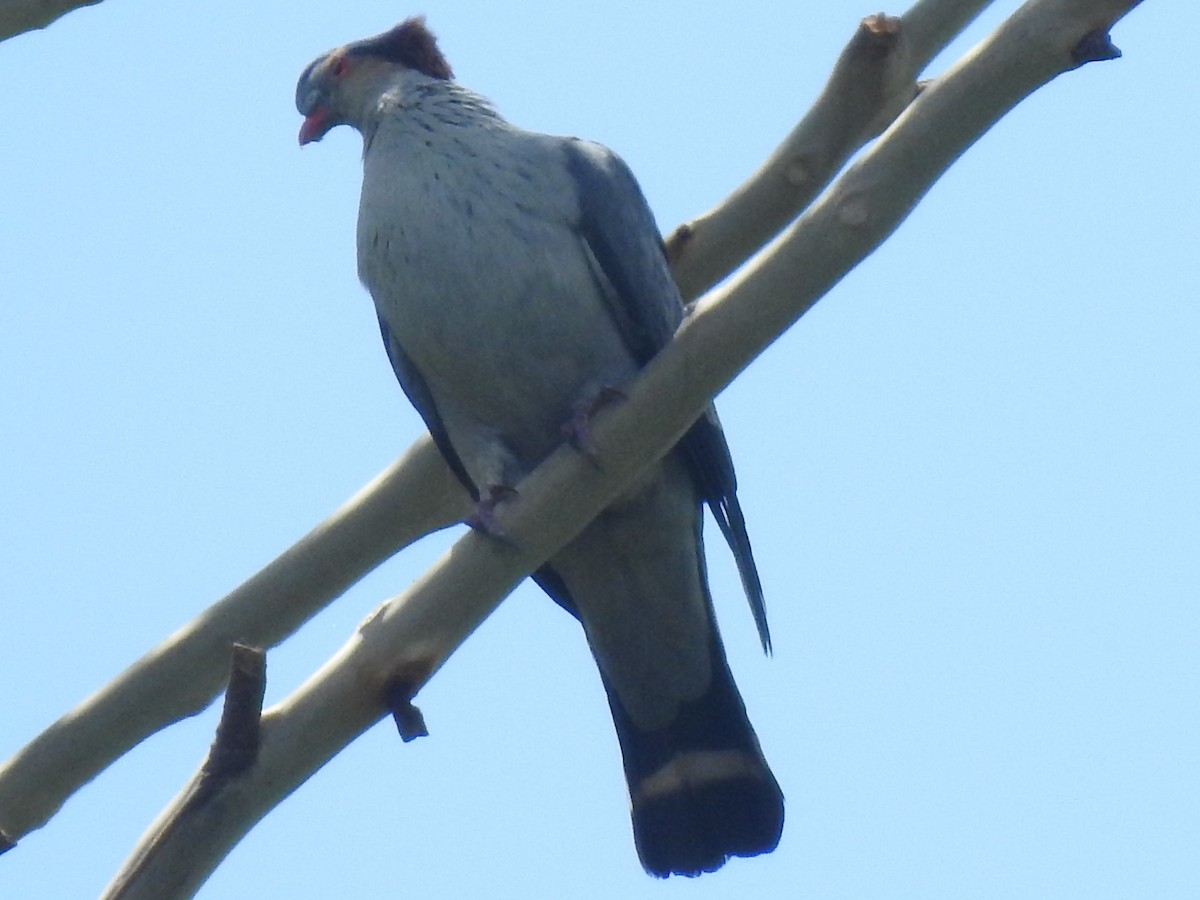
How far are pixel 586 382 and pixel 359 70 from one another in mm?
1636

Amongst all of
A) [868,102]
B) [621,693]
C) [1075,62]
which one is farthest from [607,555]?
[1075,62]

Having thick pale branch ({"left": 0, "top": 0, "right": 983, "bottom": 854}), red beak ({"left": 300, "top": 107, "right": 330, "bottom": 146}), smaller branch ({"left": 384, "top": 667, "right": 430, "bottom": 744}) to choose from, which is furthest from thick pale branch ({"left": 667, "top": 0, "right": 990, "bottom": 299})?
smaller branch ({"left": 384, "top": 667, "right": 430, "bottom": 744})

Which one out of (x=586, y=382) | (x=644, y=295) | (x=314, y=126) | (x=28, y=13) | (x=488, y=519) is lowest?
(x=488, y=519)

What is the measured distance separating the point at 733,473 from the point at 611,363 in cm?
51

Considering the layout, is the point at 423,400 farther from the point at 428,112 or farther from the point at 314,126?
the point at 314,126

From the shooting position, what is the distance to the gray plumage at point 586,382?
14.4 ft

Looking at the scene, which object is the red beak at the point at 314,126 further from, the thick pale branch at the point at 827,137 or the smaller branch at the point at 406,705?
the smaller branch at the point at 406,705

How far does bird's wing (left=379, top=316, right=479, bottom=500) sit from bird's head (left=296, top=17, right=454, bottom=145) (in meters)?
0.94

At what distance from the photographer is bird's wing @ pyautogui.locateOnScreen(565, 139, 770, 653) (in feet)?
14.4

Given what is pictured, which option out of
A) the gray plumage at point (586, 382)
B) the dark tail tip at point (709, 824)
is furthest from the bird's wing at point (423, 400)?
the dark tail tip at point (709, 824)

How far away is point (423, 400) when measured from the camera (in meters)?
4.68

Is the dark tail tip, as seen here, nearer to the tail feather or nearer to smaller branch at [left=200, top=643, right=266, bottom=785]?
the tail feather

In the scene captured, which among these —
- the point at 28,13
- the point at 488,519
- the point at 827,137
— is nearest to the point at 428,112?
the point at 827,137

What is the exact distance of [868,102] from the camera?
409 cm
